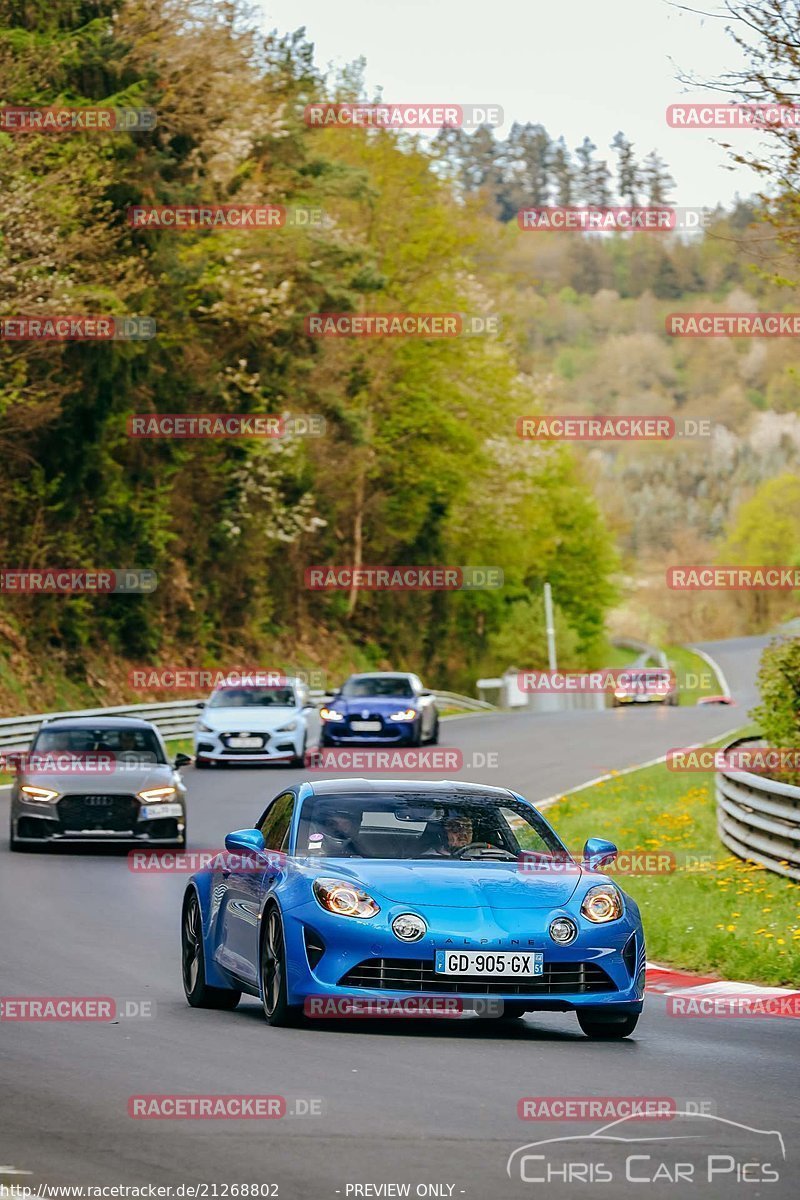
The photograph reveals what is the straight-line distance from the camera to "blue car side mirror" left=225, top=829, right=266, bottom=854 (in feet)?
36.3

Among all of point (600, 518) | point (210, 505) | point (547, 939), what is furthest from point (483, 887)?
point (600, 518)

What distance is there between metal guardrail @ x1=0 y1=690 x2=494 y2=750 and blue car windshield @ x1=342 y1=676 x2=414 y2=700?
3001mm

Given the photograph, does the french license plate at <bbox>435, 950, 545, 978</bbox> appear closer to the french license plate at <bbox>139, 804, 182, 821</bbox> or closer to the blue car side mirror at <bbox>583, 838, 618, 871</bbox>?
the blue car side mirror at <bbox>583, 838, 618, 871</bbox>

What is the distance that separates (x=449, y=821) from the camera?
11258 millimetres

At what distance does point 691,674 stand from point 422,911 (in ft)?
309

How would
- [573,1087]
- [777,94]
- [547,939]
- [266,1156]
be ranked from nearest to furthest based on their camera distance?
1. [266,1156]
2. [573,1087]
3. [547,939]
4. [777,94]

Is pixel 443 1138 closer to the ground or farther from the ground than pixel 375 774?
farther from the ground

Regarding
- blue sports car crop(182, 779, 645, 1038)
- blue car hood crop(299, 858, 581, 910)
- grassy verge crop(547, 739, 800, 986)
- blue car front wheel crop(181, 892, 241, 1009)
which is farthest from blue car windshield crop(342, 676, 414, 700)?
blue car hood crop(299, 858, 581, 910)

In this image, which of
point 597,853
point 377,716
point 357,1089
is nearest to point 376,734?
point 377,716

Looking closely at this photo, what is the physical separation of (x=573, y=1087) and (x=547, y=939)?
1.57 m

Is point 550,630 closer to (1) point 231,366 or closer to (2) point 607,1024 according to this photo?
(1) point 231,366

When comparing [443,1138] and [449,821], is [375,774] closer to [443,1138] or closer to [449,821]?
[449,821]

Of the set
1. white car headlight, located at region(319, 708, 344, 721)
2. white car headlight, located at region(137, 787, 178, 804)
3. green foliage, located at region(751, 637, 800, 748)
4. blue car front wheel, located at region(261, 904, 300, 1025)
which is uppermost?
blue car front wheel, located at region(261, 904, 300, 1025)

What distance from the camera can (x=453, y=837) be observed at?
1120cm
